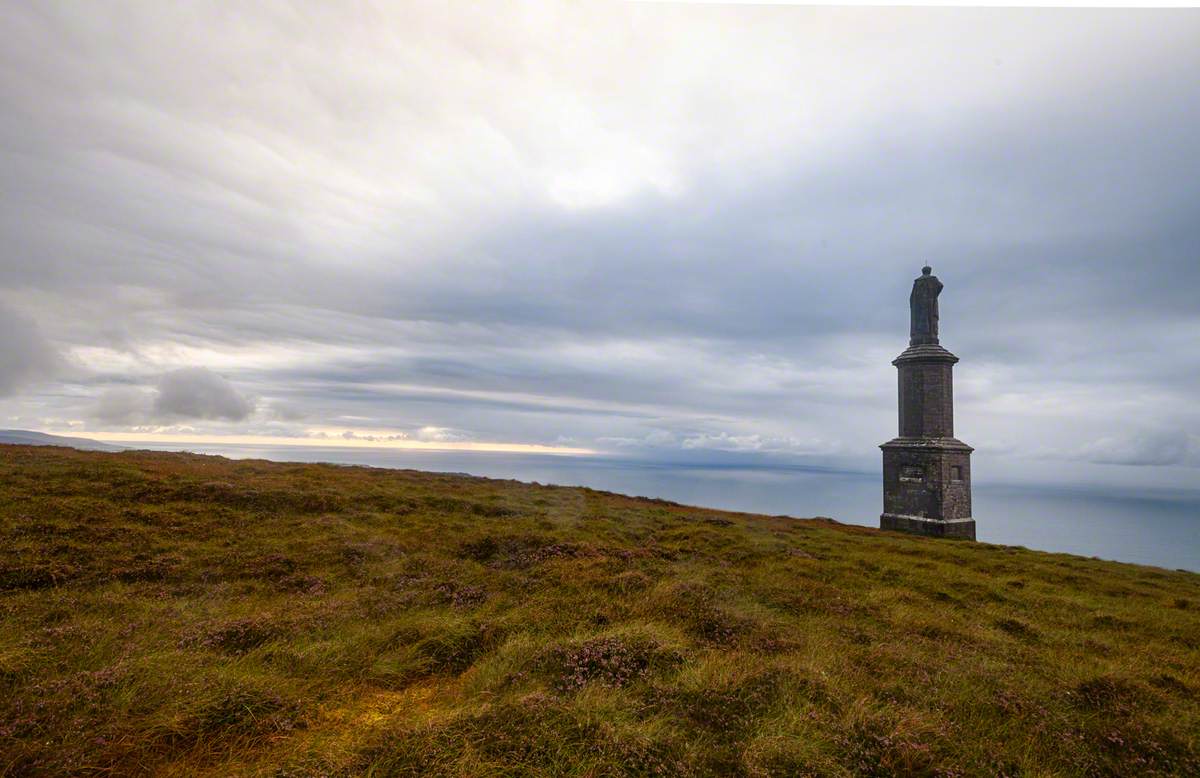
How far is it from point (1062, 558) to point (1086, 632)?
19.3 meters

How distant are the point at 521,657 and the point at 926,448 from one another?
38429 millimetres

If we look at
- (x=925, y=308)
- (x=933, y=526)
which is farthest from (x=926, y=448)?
(x=925, y=308)

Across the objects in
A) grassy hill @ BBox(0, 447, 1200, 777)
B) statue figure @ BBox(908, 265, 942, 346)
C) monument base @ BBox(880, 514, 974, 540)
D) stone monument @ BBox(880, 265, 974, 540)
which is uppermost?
statue figure @ BBox(908, 265, 942, 346)

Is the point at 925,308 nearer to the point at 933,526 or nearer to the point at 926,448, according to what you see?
the point at 926,448

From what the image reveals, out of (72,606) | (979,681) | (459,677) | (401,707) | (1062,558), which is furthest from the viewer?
(1062,558)

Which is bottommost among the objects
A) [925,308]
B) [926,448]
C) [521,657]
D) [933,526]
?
[521,657]

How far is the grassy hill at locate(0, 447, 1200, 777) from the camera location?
5379mm

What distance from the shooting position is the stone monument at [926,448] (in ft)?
118

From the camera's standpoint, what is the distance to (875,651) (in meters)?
9.14

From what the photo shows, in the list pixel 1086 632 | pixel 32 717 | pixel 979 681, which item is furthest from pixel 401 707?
pixel 1086 632

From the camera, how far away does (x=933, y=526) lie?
35.4m

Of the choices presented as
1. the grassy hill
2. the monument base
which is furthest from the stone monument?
the grassy hill

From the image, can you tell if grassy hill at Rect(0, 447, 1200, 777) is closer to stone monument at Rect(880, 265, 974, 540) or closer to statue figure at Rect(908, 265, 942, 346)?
stone monument at Rect(880, 265, 974, 540)

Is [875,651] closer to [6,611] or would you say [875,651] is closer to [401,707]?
[401,707]
